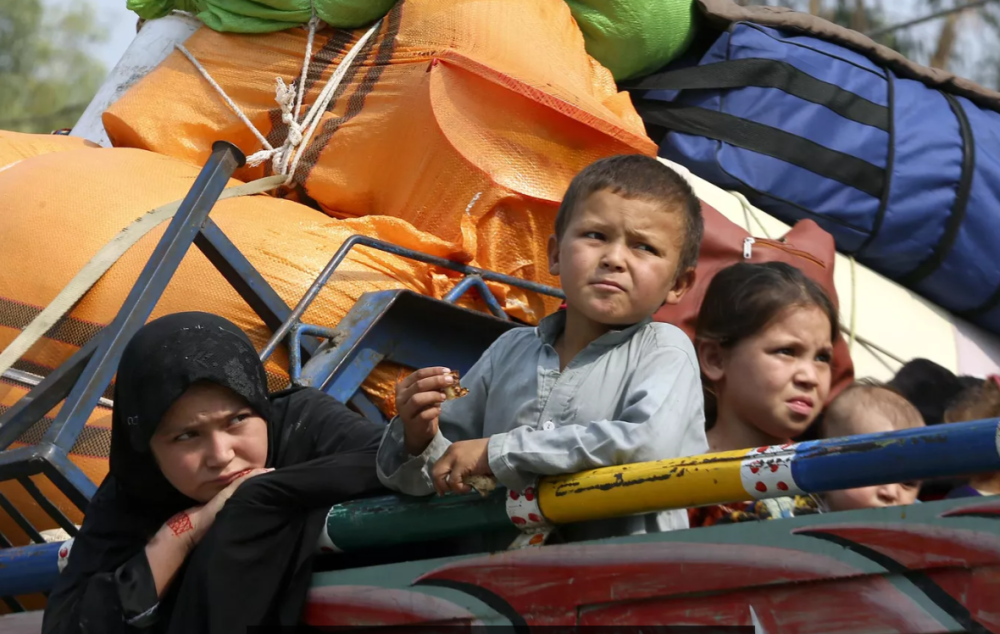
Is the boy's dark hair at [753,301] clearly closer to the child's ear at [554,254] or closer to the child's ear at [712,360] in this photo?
the child's ear at [712,360]

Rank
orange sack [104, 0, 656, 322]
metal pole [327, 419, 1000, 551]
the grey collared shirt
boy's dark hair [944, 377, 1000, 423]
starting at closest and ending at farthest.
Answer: metal pole [327, 419, 1000, 551] → the grey collared shirt → boy's dark hair [944, 377, 1000, 423] → orange sack [104, 0, 656, 322]

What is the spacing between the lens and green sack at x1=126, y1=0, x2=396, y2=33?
3453mm

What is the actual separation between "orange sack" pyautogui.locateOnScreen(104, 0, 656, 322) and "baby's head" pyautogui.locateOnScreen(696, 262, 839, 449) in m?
0.83

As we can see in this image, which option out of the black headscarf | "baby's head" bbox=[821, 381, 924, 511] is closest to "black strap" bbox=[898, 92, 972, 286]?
"baby's head" bbox=[821, 381, 924, 511]

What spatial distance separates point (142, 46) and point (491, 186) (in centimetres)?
144

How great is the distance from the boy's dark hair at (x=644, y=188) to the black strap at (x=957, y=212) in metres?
1.74

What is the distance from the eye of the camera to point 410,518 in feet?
5.41

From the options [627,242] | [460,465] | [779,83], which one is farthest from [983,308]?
[460,465]

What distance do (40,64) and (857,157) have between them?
18429 mm

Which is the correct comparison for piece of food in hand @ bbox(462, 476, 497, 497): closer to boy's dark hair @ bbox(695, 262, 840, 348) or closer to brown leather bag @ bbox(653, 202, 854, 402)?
boy's dark hair @ bbox(695, 262, 840, 348)

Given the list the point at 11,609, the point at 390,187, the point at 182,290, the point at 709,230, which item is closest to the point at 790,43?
the point at 709,230

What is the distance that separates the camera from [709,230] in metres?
2.91

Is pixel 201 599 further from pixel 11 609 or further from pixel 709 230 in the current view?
pixel 709 230

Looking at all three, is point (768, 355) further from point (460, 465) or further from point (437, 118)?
point (437, 118)
